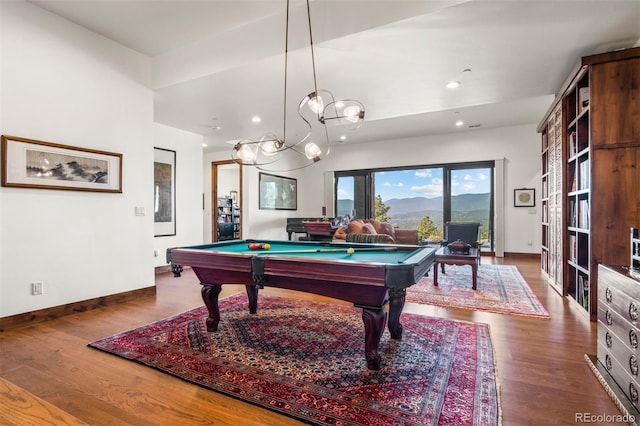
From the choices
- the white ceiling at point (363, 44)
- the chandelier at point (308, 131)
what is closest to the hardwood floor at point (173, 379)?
the chandelier at point (308, 131)

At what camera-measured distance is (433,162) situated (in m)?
8.21

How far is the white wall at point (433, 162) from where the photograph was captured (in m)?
7.24

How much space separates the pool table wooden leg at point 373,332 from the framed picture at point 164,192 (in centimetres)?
500

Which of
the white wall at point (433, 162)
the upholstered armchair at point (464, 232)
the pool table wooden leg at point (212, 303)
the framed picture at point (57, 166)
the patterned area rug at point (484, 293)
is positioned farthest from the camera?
the white wall at point (433, 162)

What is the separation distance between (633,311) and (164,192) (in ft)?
20.9

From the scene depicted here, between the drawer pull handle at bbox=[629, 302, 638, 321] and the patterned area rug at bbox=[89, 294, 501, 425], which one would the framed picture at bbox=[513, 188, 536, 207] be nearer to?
the patterned area rug at bbox=[89, 294, 501, 425]

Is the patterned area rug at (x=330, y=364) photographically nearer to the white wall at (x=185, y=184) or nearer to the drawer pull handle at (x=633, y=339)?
the drawer pull handle at (x=633, y=339)

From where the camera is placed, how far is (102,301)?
3.67 meters

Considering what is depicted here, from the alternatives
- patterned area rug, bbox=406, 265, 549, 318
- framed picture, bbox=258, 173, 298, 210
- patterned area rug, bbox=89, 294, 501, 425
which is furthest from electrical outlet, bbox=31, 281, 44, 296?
framed picture, bbox=258, 173, 298, 210

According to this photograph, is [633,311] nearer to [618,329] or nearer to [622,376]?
[618,329]

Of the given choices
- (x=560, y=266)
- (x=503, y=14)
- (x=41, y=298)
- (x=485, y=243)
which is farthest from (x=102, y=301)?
(x=485, y=243)

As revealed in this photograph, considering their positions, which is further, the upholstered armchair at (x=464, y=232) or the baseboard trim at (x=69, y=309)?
the upholstered armchair at (x=464, y=232)

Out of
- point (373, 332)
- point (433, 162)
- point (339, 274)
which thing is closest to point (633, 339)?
point (373, 332)

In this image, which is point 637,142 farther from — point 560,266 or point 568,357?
point 568,357
